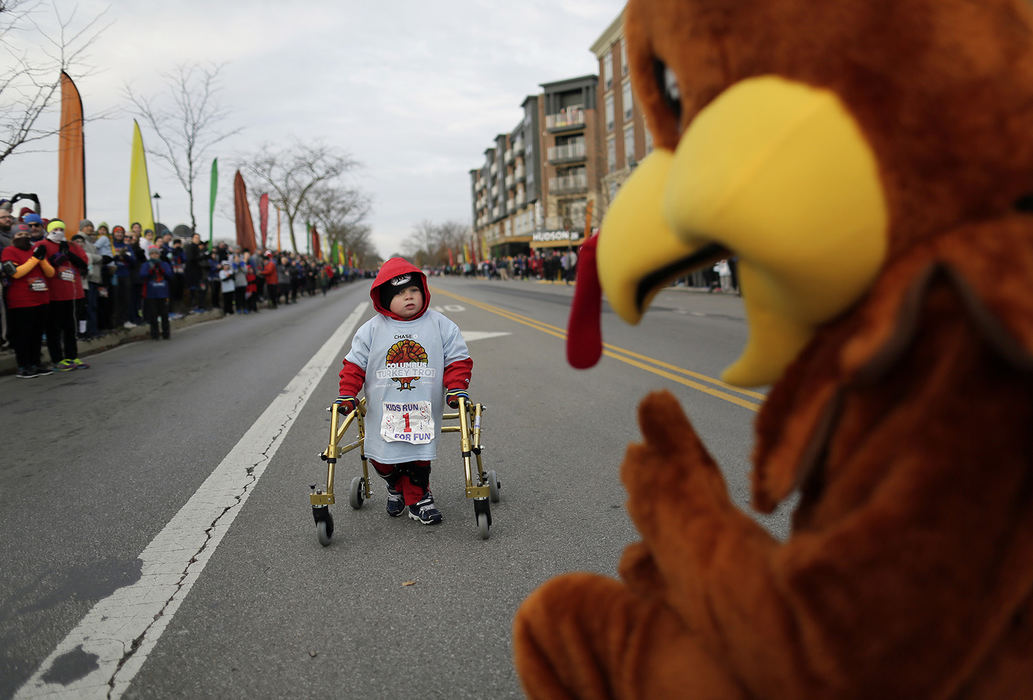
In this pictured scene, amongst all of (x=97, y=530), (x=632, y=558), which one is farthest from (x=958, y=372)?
(x=97, y=530)

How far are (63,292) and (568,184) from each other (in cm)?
6587

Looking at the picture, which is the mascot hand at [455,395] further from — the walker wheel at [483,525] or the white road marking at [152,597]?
the white road marking at [152,597]

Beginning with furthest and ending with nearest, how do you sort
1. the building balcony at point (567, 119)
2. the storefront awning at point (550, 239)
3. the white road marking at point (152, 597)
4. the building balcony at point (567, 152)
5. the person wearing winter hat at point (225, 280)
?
the storefront awning at point (550, 239) < the building balcony at point (567, 152) < the building balcony at point (567, 119) < the person wearing winter hat at point (225, 280) < the white road marking at point (152, 597)

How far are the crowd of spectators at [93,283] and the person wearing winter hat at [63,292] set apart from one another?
1 centimetres

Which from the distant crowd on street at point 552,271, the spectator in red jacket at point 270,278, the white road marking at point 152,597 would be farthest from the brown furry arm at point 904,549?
the spectator in red jacket at point 270,278

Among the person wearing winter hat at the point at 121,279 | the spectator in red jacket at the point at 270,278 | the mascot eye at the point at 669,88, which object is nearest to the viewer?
the mascot eye at the point at 669,88

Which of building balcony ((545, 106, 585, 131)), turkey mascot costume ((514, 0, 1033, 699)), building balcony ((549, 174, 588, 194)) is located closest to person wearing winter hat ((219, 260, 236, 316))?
turkey mascot costume ((514, 0, 1033, 699))

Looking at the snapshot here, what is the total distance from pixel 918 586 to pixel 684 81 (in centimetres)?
76

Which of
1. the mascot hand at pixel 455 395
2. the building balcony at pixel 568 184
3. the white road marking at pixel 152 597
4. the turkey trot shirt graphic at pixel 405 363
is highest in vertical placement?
the building balcony at pixel 568 184

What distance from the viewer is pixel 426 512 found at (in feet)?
13.2

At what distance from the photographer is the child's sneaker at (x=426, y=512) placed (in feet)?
13.2

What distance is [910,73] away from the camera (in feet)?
3.08

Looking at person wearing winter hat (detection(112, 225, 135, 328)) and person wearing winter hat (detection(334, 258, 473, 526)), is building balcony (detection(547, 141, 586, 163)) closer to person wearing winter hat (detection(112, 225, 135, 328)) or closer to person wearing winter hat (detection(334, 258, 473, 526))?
person wearing winter hat (detection(112, 225, 135, 328))

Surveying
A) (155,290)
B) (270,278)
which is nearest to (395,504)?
(155,290)
